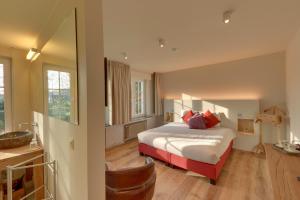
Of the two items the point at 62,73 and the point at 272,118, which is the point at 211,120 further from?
the point at 62,73

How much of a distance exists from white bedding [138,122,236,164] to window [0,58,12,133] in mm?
2377

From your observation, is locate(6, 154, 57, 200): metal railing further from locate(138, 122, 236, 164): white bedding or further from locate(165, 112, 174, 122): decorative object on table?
locate(165, 112, 174, 122): decorative object on table

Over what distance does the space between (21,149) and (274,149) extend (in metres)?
2.93

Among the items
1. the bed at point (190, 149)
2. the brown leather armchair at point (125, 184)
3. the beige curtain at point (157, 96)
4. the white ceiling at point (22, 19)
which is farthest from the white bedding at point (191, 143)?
the white ceiling at point (22, 19)

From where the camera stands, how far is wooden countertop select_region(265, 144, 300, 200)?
103cm

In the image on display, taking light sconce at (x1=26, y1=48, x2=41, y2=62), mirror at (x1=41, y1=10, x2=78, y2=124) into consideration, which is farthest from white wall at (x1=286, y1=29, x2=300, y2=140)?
light sconce at (x1=26, y1=48, x2=41, y2=62)

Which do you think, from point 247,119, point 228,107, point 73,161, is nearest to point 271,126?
point 247,119

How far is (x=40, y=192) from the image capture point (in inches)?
75.7

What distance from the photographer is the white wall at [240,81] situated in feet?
12.2

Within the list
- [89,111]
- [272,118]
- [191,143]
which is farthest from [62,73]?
[272,118]

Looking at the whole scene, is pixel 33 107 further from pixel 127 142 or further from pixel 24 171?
pixel 127 142

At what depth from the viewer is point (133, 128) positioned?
15.8 ft

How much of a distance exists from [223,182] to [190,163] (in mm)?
565

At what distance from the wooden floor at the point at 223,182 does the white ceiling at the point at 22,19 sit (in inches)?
87.9
